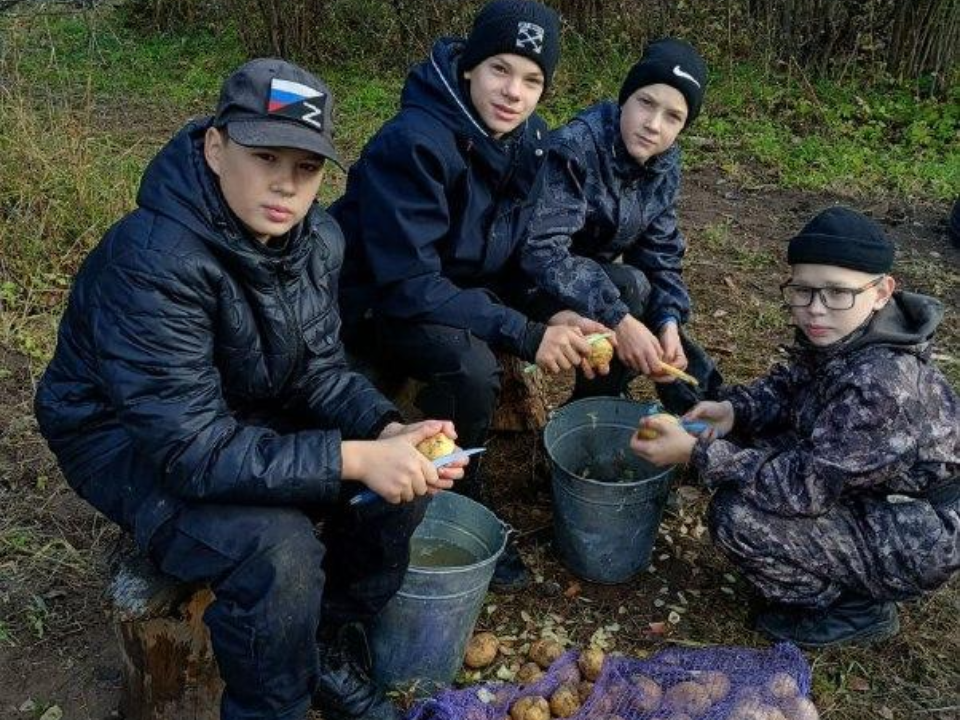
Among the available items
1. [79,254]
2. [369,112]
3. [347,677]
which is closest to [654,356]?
[347,677]

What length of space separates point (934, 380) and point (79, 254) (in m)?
3.85

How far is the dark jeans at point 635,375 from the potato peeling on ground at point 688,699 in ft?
4.34

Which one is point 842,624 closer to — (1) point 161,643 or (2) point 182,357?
(1) point 161,643

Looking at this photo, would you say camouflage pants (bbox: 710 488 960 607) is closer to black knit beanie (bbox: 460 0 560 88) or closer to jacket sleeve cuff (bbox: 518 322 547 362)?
jacket sleeve cuff (bbox: 518 322 547 362)

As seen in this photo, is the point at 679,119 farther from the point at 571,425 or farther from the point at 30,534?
the point at 30,534

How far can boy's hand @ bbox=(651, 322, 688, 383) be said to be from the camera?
3.62 meters

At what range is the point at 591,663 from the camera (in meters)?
2.88

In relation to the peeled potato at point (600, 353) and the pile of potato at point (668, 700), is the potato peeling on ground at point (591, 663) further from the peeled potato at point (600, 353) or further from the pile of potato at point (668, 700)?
the peeled potato at point (600, 353)

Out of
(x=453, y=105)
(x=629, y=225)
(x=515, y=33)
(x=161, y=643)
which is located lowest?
(x=161, y=643)

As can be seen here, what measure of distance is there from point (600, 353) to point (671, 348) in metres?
0.48

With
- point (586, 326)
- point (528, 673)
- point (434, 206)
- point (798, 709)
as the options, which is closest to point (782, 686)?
point (798, 709)

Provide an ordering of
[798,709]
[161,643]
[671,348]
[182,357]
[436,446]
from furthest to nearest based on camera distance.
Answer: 1. [671,348]
2. [798,709]
3. [161,643]
4. [436,446]
5. [182,357]

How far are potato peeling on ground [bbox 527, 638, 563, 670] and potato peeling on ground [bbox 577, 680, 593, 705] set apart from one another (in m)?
0.13

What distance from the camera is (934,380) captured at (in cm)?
289
